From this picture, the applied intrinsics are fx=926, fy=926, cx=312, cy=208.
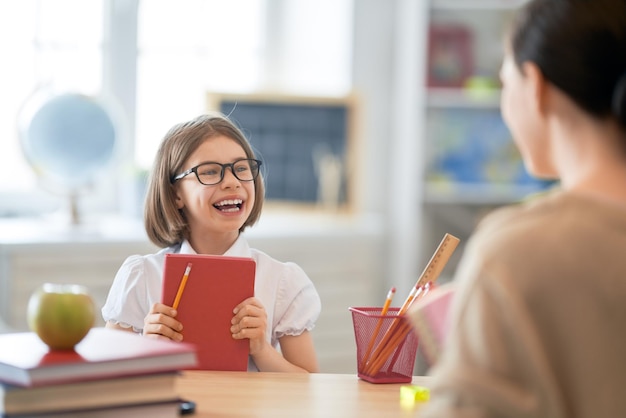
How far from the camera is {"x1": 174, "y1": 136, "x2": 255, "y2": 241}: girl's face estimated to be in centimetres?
181

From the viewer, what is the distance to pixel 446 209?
423 centimetres

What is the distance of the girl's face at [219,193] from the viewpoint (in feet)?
5.95

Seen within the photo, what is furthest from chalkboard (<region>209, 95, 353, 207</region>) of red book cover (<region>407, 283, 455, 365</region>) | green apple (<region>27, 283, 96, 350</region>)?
red book cover (<region>407, 283, 455, 365</region>)

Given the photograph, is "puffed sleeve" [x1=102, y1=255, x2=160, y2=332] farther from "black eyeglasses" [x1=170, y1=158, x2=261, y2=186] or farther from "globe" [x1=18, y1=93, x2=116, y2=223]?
"globe" [x1=18, y1=93, x2=116, y2=223]

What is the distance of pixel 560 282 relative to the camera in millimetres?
916

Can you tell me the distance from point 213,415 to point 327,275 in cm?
238

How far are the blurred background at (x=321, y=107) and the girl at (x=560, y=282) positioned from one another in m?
2.59

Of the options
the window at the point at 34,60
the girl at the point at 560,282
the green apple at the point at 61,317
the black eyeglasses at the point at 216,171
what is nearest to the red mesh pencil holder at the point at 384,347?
the black eyeglasses at the point at 216,171

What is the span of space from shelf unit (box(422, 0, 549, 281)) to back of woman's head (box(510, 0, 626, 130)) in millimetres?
3092

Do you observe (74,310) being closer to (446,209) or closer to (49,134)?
(49,134)

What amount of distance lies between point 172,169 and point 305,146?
2333mm

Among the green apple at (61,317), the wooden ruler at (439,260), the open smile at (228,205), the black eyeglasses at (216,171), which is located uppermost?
the black eyeglasses at (216,171)

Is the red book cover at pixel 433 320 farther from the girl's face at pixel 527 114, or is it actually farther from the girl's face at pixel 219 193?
the girl's face at pixel 219 193

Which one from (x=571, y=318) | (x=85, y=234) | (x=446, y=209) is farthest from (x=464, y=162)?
(x=571, y=318)
